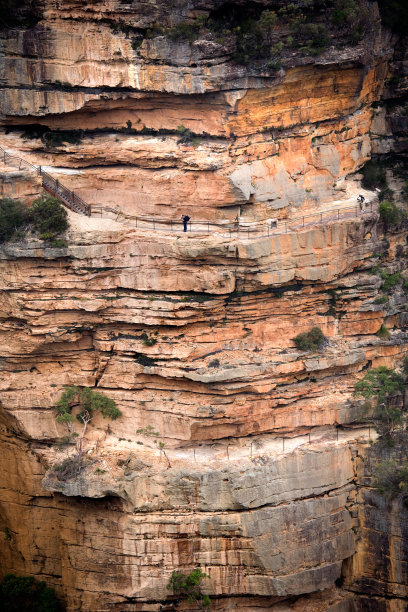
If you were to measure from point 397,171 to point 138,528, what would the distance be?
17346 mm

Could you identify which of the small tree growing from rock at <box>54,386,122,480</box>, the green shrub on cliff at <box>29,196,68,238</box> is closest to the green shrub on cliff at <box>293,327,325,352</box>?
the small tree growing from rock at <box>54,386,122,480</box>

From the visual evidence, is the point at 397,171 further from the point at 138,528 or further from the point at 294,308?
the point at 138,528

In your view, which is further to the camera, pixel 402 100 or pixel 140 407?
pixel 402 100

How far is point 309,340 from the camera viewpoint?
1703 inches

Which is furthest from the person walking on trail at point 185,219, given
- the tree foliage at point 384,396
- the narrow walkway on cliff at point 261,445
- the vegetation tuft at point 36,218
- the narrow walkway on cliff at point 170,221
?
the tree foliage at point 384,396

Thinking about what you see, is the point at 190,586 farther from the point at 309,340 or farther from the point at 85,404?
the point at 309,340

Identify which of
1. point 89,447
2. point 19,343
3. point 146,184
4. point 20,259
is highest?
point 146,184

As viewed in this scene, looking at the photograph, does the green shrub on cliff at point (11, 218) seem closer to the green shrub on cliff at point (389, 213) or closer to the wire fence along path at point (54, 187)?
the wire fence along path at point (54, 187)

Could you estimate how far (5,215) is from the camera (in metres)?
41.4

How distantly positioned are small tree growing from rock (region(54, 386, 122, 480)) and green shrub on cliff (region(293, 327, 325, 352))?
23.2 feet

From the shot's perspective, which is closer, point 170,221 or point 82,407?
point 170,221

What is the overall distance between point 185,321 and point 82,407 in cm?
506

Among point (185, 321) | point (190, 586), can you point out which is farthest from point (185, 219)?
point (190, 586)

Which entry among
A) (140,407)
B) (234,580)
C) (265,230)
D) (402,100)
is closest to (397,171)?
(402,100)
